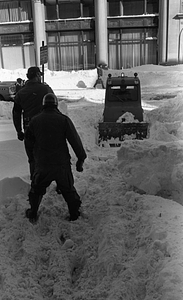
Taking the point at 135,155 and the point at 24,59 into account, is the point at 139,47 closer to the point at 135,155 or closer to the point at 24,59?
the point at 24,59

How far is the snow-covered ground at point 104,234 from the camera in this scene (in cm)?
322

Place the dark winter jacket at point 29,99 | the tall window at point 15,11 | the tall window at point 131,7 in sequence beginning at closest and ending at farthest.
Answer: the dark winter jacket at point 29,99, the tall window at point 131,7, the tall window at point 15,11

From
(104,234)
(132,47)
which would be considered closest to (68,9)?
(132,47)

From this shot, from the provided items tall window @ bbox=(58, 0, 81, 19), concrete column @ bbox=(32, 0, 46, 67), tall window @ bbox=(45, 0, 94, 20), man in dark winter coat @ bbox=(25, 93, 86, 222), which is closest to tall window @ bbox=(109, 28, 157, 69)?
tall window @ bbox=(45, 0, 94, 20)

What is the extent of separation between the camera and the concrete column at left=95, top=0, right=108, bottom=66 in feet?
88.6

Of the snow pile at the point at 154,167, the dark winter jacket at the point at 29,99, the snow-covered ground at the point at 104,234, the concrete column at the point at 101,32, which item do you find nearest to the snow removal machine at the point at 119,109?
the snow-covered ground at the point at 104,234

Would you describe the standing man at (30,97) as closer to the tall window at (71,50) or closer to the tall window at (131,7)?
the tall window at (71,50)

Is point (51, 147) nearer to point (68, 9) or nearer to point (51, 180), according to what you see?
point (51, 180)

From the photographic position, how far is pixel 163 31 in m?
26.9

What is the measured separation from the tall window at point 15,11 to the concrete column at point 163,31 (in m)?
12.1

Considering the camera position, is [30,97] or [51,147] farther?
[30,97]

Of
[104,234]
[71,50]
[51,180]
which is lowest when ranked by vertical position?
[104,234]

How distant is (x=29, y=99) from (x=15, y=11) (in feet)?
91.8

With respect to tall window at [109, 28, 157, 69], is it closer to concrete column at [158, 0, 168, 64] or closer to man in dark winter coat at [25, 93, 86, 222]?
concrete column at [158, 0, 168, 64]
